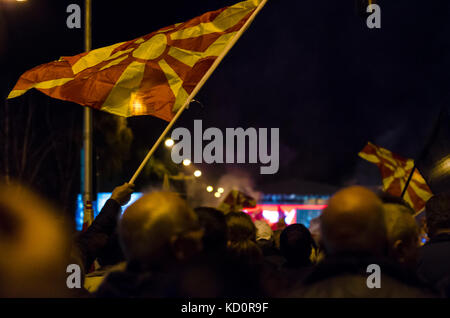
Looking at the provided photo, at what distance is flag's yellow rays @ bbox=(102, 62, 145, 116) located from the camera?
5.83m

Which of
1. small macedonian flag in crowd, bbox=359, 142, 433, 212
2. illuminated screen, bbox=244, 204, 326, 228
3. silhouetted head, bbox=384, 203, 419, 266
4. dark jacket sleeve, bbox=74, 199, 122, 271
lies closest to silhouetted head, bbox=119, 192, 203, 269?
silhouetted head, bbox=384, 203, 419, 266

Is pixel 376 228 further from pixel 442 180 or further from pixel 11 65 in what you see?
pixel 11 65

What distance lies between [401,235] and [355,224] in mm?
532

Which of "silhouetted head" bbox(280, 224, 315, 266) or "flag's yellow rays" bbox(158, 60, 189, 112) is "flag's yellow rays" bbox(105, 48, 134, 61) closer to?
"flag's yellow rays" bbox(158, 60, 189, 112)

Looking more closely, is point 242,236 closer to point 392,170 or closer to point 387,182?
point 387,182

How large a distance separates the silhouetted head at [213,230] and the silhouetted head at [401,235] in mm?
864

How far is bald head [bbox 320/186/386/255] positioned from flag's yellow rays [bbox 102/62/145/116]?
12.7 feet

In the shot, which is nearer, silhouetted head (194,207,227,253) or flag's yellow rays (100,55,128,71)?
silhouetted head (194,207,227,253)

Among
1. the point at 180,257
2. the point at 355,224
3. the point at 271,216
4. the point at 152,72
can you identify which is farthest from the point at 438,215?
the point at 271,216

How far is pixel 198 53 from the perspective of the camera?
587cm

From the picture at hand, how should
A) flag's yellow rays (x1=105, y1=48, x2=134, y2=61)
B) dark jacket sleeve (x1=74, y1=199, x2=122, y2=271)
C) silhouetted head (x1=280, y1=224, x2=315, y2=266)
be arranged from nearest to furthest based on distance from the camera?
1. dark jacket sleeve (x1=74, y1=199, x2=122, y2=271)
2. silhouetted head (x1=280, y1=224, x2=315, y2=266)
3. flag's yellow rays (x1=105, y1=48, x2=134, y2=61)

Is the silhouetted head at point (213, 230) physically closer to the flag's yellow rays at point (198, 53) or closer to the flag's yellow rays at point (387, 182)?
the flag's yellow rays at point (198, 53)
